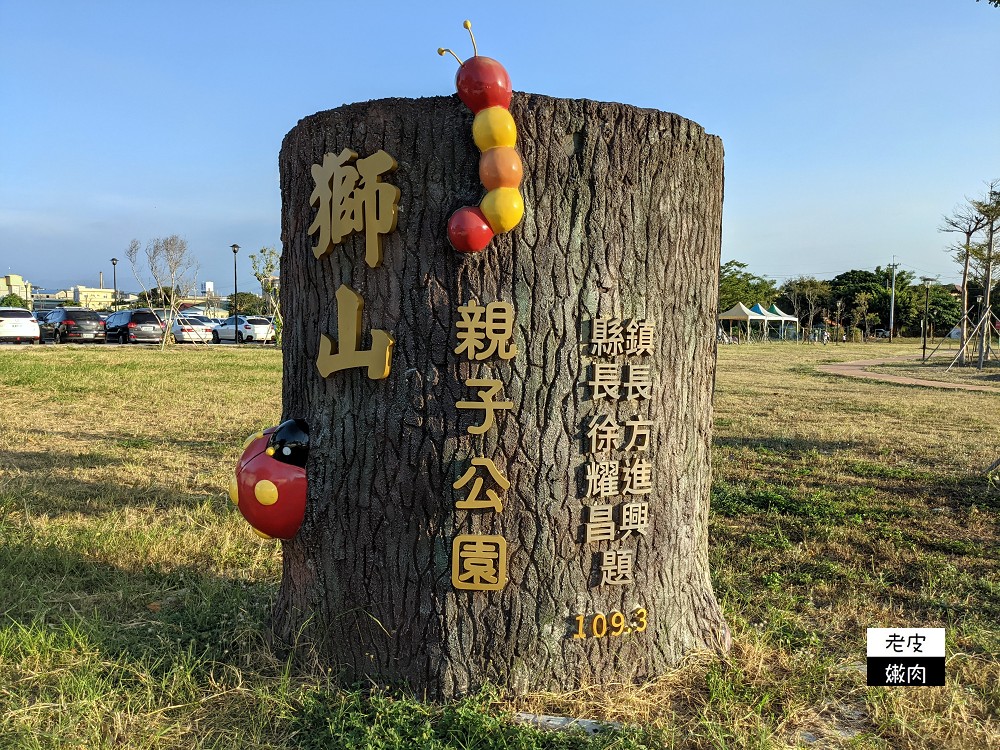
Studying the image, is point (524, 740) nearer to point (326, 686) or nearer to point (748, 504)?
point (326, 686)

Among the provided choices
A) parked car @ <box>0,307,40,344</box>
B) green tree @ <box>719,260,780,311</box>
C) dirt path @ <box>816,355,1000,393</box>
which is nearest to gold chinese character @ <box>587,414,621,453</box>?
dirt path @ <box>816,355,1000,393</box>

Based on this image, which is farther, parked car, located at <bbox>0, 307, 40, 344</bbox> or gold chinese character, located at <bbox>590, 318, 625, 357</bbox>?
parked car, located at <bbox>0, 307, 40, 344</bbox>

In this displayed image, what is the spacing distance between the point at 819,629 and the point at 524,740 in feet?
5.60

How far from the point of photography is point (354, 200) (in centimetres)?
Result: 269

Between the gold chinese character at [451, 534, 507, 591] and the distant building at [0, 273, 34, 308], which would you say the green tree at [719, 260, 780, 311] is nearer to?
the gold chinese character at [451, 534, 507, 591]

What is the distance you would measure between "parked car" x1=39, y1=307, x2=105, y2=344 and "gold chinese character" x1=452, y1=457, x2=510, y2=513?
25.9m

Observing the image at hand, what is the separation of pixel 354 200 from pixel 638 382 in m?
1.26

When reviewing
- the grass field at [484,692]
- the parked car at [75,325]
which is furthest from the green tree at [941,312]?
the grass field at [484,692]

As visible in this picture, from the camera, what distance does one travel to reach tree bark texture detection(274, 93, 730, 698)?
2605 mm

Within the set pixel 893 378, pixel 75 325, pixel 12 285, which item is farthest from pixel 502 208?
pixel 12 285

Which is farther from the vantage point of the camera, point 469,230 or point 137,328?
point 137,328

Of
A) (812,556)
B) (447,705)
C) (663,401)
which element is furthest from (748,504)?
(447,705)

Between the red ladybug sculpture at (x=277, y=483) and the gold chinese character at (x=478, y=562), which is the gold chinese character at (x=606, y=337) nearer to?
the gold chinese character at (x=478, y=562)

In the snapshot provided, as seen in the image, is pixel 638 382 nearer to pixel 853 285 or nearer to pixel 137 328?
pixel 137 328
